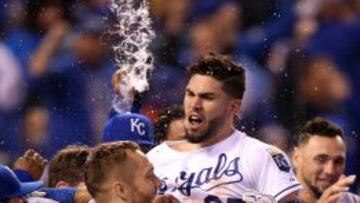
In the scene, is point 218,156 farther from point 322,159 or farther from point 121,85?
point 121,85

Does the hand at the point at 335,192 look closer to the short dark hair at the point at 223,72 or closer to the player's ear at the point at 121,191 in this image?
the short dark hair at the point at 223,72

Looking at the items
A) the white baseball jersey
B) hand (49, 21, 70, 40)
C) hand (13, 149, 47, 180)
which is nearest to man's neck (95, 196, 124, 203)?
the white baseball jersey

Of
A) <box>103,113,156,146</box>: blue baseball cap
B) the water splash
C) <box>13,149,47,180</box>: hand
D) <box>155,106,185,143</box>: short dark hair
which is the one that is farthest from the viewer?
the water splash

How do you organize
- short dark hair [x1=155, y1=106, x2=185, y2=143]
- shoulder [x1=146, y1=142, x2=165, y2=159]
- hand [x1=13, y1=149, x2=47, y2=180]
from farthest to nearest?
1. short dark hair [x1=155, y1=106, x2=185, y2=143]
2. hand [x1=13, y1=149, x2=47, y2=180]
3. shoulder [x1=146, y1=142, x2=165, y2=159]

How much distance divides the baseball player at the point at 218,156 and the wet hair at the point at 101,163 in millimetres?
696

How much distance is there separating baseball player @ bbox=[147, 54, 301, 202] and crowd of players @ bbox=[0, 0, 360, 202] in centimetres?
85

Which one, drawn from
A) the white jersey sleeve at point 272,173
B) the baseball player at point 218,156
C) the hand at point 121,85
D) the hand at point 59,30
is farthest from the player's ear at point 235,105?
the hand at point 59,30

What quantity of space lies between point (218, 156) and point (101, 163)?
2.88 feet

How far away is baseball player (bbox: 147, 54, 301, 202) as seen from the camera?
4.41 metres

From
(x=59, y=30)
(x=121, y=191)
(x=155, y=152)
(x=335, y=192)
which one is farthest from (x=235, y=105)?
(x=59, y=30)

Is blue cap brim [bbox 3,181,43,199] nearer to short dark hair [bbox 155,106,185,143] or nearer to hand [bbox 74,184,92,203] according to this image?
hand [bbox 74,184,92,203]

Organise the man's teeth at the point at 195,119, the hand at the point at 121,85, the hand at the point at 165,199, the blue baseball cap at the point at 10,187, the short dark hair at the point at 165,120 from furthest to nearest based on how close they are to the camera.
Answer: the hand at the point at 121,85, the short dark hair at the point at 165,120, the man's teeth at the point at 195,119, the hand at the point at 165,199, the blue baseball cap at the point at 10,187

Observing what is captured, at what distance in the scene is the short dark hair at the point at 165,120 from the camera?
5.53 meters

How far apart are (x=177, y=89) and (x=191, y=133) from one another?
6.33ft
